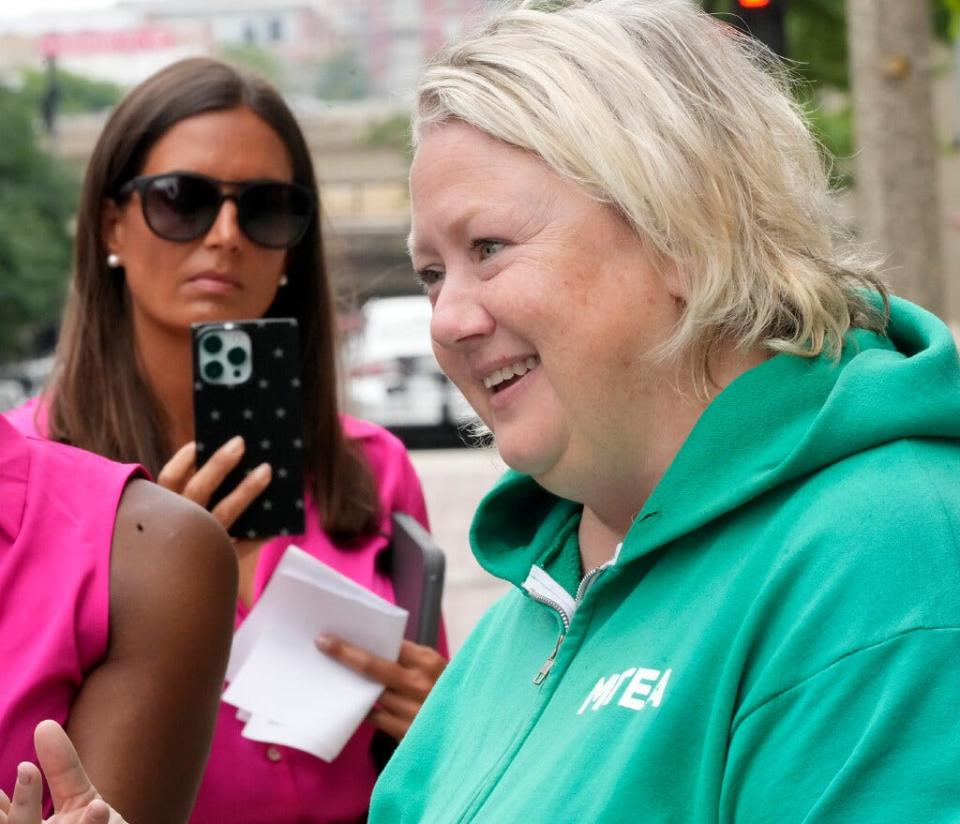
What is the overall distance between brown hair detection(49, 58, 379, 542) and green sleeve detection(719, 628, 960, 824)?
6.00ft

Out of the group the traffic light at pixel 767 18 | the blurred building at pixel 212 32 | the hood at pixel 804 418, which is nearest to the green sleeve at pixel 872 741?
the hood at pixel 804 418

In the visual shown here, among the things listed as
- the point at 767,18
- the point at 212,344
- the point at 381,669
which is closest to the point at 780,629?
the point at 381,669

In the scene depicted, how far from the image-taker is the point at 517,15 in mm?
2045

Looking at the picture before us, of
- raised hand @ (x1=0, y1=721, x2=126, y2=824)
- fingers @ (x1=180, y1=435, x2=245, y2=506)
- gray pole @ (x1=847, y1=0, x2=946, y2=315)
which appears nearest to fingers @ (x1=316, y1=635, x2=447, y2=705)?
fingers @ (x1=180, y1=435, x2=245, y2=506)

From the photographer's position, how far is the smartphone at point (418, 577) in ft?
10.2

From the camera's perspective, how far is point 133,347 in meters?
3.45

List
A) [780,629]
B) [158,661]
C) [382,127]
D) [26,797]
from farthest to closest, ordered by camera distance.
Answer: [382,127] < [158,661] < [26,797] < [780,629]

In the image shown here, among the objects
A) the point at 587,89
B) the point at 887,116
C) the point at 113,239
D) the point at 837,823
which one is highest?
the point at 587,89

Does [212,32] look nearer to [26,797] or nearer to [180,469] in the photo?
→ [180,469]

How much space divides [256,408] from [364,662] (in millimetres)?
549

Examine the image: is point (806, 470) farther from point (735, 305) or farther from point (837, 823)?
point (837, 823)

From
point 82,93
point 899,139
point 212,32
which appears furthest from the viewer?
point 212,32

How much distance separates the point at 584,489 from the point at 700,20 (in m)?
0.63

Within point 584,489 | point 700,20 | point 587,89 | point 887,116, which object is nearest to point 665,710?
point 584,489
